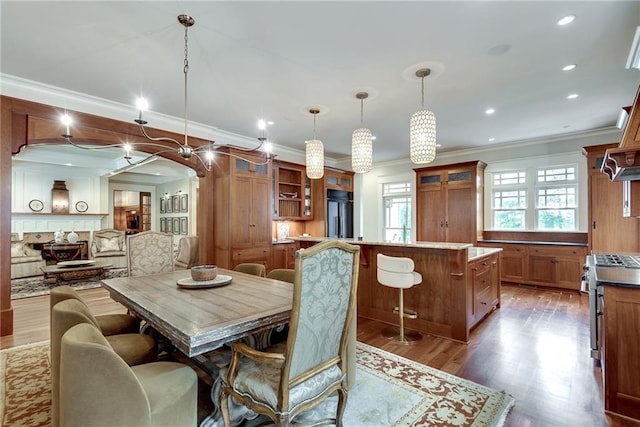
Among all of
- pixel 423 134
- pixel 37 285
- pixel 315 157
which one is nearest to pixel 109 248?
pixel 37 285

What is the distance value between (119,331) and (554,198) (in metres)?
7.24

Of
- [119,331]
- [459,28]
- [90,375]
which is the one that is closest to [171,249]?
[119,331]

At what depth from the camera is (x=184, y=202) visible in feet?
29.5

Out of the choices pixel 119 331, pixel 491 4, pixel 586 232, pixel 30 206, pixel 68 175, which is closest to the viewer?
pixel 491 4

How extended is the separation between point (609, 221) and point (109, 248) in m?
10.8

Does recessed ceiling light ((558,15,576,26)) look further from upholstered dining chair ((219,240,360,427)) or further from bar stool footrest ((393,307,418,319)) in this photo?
bar stool footrest ((393,307,418,319))

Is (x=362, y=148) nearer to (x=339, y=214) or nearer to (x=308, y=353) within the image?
(x=308, y=353)

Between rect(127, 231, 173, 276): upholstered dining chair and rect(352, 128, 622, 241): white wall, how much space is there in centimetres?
486

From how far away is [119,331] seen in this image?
2.30 m

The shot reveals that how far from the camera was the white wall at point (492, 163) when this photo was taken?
5320 millimetres

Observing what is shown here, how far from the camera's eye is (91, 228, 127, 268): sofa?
24.3 ft

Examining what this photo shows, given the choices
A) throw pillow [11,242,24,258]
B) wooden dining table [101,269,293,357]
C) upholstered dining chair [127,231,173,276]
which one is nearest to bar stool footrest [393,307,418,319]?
wooden dining table [101,269,293,357]

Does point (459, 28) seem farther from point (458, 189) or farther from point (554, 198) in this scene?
point (554, 198)

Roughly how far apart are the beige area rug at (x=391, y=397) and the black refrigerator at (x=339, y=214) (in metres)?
4.28
